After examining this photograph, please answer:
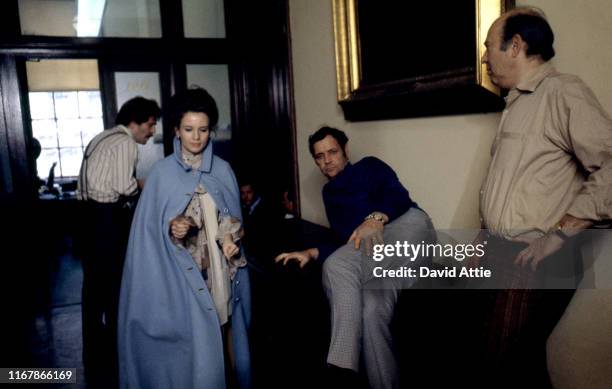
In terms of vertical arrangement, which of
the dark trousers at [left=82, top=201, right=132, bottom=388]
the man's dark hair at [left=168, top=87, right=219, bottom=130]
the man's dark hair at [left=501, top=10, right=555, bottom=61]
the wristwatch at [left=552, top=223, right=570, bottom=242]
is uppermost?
the man's dark hair at [left=501, top=10, right=555, bottom=61]

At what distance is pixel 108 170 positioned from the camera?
3600 mm

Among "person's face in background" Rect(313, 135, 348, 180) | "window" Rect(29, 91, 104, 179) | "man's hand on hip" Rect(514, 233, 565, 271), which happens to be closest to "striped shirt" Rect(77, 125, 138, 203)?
"person's face in background" Rect(313, 135, 348, 180)

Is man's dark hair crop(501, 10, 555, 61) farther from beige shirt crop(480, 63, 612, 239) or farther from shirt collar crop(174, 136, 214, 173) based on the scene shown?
shirt collar crop(174, 136, 214, 173)

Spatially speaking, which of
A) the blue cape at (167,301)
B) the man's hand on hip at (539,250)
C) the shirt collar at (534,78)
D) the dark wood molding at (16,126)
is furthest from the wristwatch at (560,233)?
the dark wood molding at (16,126)

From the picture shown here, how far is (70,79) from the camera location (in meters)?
10.1

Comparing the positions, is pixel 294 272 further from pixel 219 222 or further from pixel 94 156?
pixel 94 156

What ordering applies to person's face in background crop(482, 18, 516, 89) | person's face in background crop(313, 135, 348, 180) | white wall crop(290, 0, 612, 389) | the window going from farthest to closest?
the window
person's face in background crop(313, 135, 348, 180)
person's face in background crop(482, 18, 516, 89)
white wall crop(290, 0, 612, 389)

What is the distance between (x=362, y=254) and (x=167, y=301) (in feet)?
2.97

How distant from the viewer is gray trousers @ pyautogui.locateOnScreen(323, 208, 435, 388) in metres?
2.14

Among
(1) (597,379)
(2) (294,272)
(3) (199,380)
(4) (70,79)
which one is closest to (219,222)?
(2) (294,272)

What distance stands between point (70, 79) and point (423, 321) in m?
9.67

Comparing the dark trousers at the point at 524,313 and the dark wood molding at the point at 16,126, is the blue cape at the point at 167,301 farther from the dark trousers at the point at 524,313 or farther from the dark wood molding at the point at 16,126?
the dark wood molding at the point at 16,126

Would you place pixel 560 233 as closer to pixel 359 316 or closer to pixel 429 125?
pixel 359 316

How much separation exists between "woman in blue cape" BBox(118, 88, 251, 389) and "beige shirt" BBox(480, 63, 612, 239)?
3.87 ft
